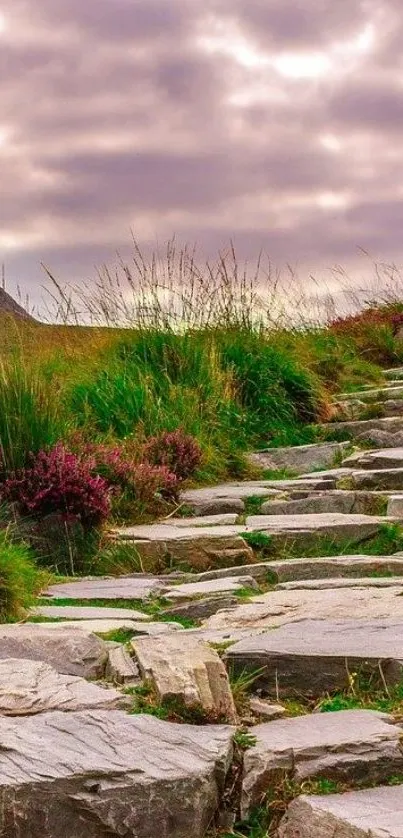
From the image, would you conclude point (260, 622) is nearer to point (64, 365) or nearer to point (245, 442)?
point (245, 442)

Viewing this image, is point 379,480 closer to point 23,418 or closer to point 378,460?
point 378,460

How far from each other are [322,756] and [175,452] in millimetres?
5305

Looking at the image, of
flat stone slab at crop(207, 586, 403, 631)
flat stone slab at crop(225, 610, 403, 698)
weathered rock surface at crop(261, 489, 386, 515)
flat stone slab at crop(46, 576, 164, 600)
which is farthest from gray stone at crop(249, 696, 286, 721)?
weathered rock surface at crop(261, 489, 386, 515)

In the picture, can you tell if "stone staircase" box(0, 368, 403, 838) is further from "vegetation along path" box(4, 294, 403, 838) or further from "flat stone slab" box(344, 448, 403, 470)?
"flat stone slab" box(344, 448, 403, 470)

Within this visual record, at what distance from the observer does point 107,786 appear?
3004 millimetres

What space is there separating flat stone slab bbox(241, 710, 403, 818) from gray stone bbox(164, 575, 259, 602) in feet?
7.31

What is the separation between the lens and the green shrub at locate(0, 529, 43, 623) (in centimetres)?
520

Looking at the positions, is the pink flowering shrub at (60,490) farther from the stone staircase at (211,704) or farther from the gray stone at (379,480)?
the gray stone at (379,480)

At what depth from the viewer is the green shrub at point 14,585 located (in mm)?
5203

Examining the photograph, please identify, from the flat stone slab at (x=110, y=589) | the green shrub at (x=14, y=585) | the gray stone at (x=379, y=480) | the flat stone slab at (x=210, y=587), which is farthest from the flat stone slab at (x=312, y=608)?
the gray stone at (x=379, y=480)

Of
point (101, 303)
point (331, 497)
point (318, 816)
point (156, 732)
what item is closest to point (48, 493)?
point (331, 497)

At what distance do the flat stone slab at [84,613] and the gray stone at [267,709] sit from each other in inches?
58.1

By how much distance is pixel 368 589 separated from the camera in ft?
17.5

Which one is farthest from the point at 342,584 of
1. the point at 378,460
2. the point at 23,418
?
the point at 378,460
